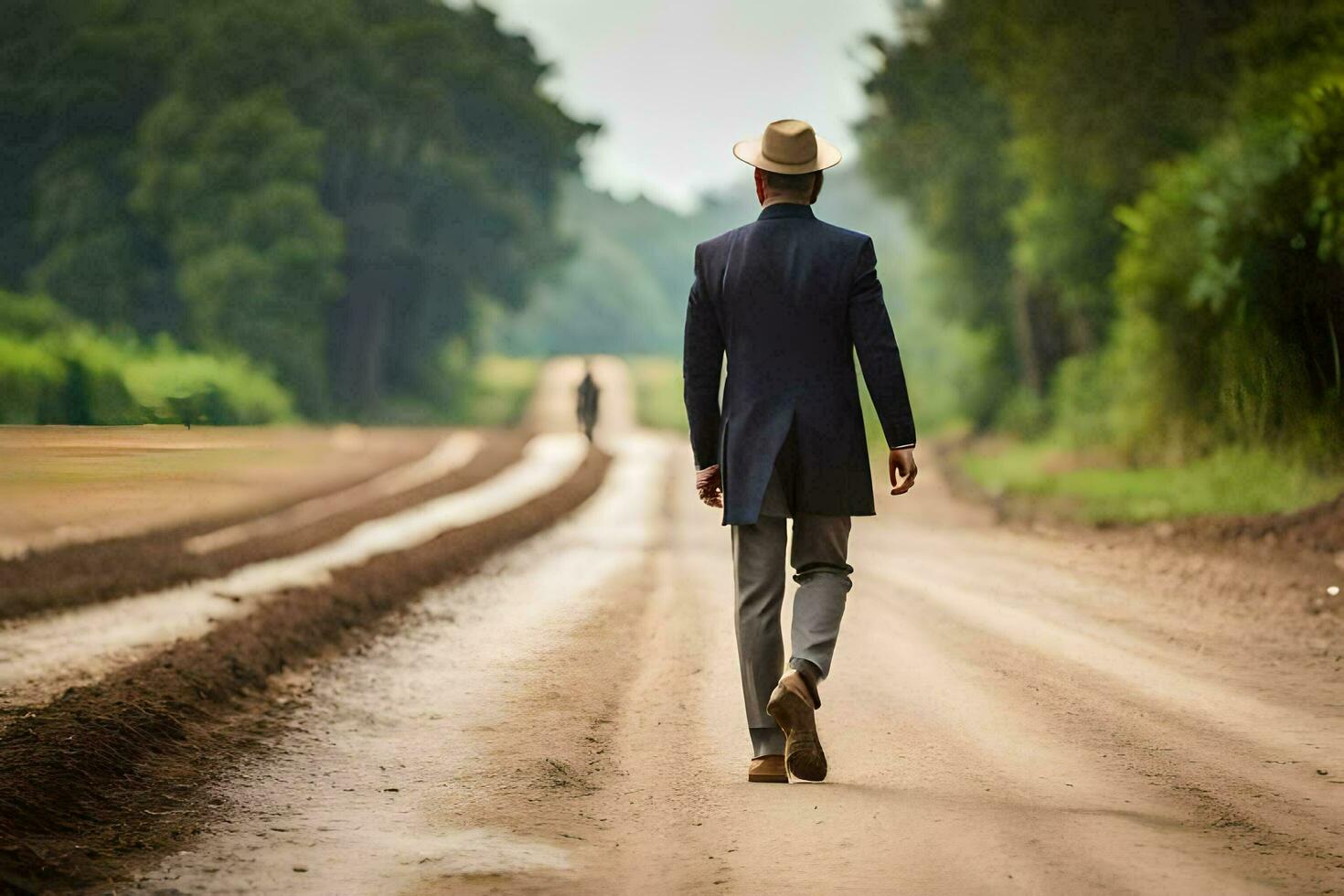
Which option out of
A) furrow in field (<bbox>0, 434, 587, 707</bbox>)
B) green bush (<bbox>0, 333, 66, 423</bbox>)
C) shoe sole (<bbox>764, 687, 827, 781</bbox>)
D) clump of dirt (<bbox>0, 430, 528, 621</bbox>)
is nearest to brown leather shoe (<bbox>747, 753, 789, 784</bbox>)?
shoe sole (<bbox>764, 687, 827, 781</bbox>)

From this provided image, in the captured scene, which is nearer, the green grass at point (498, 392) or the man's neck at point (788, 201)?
the man's neck at point (788, 201)

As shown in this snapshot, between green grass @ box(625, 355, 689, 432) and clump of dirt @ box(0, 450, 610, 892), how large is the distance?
30442mm

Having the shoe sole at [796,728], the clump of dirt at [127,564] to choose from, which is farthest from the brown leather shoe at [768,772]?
the clump of dirt at [127,564]

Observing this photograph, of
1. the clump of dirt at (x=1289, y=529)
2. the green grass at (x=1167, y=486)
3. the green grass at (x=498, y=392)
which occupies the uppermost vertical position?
the green grass at (x=498, y=392)

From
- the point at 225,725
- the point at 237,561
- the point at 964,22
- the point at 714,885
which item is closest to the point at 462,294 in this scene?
the point at 964,22

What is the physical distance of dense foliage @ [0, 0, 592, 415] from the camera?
492 inches

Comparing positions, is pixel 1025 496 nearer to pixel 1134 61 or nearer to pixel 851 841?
pixel 1134 61

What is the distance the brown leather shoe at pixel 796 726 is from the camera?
527 centimetres

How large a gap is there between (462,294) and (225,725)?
155 ft

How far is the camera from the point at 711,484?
19.1 ft

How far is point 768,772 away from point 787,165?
220cm

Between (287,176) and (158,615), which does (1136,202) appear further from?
(287,176)

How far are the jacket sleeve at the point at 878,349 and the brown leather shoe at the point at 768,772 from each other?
122cm

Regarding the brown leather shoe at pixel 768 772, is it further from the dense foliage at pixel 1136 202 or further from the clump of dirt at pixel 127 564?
the dense foliage at pixel 1136 202
